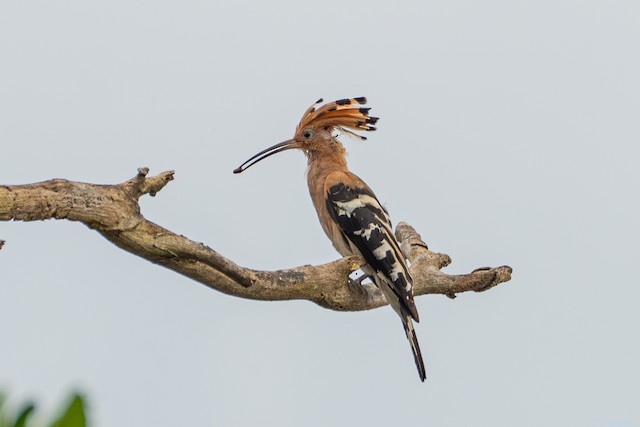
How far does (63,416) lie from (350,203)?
3216mm

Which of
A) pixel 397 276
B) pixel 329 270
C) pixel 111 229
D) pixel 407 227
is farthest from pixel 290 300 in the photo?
pixel 407 227

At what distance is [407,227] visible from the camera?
430cm

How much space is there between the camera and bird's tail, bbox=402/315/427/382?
337 centimetres

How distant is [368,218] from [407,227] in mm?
682

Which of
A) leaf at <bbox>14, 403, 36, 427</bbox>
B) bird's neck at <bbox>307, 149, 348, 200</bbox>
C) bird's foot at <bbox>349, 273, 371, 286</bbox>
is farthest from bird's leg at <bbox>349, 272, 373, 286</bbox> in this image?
leaf at <bbox>14, 403, 36, 427</bbox>

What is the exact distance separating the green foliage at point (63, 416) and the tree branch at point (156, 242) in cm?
148

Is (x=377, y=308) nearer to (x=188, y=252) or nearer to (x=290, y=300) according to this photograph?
(x=290, y=300)

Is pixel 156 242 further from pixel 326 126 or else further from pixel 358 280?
pixel 326 126

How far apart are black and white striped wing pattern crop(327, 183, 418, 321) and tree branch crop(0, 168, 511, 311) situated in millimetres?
197

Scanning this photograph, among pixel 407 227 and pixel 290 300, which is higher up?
pixel 407 227

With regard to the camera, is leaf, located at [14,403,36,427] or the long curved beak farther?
the long curved beak

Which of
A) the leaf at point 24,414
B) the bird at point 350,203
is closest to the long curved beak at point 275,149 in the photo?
the bird at point 350,203

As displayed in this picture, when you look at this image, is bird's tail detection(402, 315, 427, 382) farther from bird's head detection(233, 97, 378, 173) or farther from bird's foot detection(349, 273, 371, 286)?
bird's head detection(233, 97, 378, 173)

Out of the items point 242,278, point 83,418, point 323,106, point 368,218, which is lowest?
point 83,418
